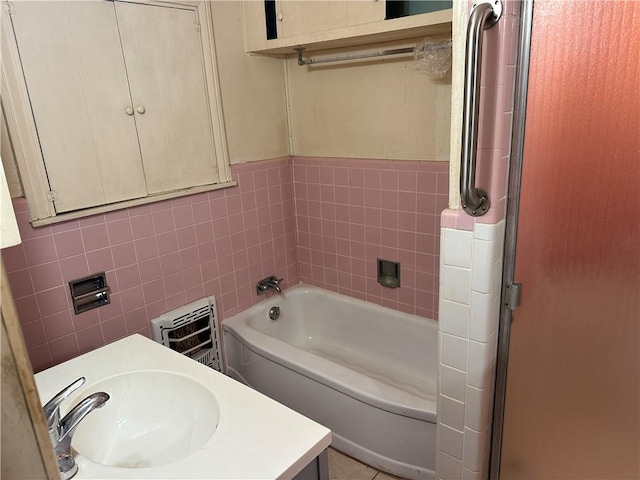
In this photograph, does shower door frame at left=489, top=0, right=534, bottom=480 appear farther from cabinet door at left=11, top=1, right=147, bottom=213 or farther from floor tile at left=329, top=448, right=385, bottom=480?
cabinet door at left=11, top=1, right=147, bottom=213

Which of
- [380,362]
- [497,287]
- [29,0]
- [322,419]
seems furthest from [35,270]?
[380,362]

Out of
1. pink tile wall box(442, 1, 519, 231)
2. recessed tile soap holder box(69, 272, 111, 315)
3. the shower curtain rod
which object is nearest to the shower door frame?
pink tile wall box(442, 1, 519, 231)

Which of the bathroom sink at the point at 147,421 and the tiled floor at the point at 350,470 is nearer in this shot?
the bathroom sink at the point at 147,421

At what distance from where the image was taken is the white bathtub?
168 centimetres

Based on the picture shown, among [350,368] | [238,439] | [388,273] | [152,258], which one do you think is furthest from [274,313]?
[238,439]

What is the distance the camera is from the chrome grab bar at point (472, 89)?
3.05 ft

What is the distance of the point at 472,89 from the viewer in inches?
37.5

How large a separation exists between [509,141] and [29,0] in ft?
4.88

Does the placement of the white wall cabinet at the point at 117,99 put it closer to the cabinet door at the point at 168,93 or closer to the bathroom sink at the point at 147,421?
the cabinet door at the point at 168,93

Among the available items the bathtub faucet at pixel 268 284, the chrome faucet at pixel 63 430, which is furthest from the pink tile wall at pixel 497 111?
the bathtub faucet at pixel 268 284

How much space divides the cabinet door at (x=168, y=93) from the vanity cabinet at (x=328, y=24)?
0.30 m

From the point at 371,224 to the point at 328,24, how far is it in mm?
929

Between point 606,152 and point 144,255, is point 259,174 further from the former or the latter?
point 606,152

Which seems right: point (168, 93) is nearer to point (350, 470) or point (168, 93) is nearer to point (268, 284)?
point (268, 284)
